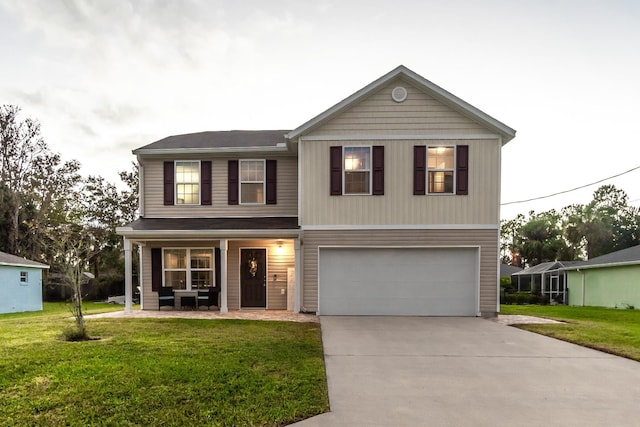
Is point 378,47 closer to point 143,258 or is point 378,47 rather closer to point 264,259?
point 264,259

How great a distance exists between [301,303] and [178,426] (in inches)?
298

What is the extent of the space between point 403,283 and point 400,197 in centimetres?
258

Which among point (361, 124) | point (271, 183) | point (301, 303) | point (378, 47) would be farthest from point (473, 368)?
point (378, 47)

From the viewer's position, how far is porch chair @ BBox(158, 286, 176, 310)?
1099 cm

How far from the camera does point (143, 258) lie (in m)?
11.6

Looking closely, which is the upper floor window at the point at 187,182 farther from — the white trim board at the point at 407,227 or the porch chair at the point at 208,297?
the white trim board at the point at 407,227

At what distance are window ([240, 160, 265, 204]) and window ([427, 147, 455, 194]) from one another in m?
5.34

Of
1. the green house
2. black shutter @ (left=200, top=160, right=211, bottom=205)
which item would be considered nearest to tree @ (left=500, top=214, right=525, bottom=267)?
the green house

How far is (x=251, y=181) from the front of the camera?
38.6ft

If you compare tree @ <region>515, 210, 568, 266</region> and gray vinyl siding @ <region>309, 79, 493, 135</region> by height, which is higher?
gray vinyl siding @ <region>309, 79, 493, 135</region>

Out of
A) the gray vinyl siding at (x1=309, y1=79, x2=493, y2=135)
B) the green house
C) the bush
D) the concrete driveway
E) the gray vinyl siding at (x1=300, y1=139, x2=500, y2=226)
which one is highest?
the gray vinyl siding at (x1=309, y1=79, x2=493, y2=135)

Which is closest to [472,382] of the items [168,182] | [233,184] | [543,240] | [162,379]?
[162,379]

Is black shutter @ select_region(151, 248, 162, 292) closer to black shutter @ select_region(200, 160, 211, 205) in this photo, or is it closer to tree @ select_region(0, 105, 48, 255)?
black shutter @ select_region(200, 160, 211, 205)

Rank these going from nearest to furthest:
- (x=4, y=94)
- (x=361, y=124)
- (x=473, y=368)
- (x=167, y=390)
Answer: (x=167, y=390) → (x=473, y=368) → (x=361, y=124) → (x=4, y=94)
